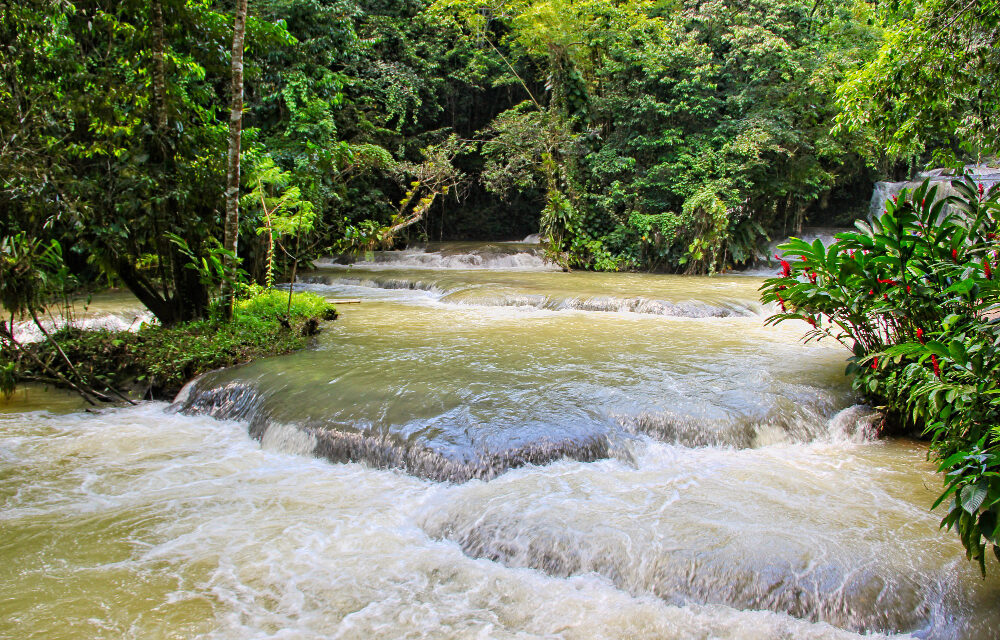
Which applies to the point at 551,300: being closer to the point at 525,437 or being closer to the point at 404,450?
the point at 525,437

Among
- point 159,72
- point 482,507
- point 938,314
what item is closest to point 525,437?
point 482,507

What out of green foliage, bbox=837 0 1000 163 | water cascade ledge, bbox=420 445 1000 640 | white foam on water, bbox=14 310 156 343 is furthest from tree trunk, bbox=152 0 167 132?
green foliage, bbox=837 0 1000 163

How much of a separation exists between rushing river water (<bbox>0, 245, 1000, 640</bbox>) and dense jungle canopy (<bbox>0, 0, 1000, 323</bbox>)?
8.30ft

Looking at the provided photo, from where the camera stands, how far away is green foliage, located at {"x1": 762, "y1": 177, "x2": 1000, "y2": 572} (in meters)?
2.68

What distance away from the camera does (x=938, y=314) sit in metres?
4.44

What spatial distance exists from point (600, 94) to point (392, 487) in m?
18.5

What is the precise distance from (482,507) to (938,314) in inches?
143

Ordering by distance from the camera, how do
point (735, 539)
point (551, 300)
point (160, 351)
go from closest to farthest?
point (735, 539) → point (160, 351) → point (551, 300)

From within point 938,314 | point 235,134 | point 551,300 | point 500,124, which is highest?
point 500,124

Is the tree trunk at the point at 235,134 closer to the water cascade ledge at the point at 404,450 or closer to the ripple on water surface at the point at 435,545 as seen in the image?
the water cascade ledge at the point at 404,450

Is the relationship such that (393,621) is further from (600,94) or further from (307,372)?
(600,94)

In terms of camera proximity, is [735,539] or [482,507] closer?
[735,539]

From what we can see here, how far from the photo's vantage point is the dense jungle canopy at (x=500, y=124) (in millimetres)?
6668

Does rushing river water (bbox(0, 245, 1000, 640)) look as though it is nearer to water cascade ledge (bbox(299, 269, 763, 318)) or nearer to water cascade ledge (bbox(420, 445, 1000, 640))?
water cascade ledge (bbox(420, 445, 1000, 640))
